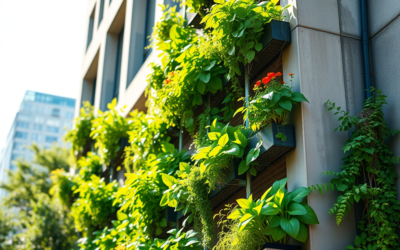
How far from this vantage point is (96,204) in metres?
10.5

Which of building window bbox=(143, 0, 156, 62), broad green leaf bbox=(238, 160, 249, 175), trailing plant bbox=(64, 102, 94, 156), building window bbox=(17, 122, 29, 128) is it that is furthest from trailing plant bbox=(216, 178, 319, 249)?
building window bbox=(17, 122, 29, 128)

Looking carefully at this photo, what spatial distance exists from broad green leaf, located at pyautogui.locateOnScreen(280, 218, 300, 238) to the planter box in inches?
47.3

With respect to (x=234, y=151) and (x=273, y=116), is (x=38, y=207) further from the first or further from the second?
(x=273, y=116)

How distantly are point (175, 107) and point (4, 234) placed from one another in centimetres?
2128

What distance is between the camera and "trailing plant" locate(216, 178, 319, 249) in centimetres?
455

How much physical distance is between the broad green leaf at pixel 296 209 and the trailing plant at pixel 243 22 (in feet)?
6.24

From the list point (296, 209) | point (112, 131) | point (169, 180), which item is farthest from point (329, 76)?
point (112, 131)

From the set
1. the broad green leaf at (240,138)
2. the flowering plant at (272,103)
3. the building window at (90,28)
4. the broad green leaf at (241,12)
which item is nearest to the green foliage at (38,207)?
the building window at (90,28)

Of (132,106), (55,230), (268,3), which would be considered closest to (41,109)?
(55,230)

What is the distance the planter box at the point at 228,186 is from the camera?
566 cm

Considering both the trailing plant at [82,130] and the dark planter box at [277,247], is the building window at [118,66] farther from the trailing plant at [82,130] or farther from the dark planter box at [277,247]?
the dark planter box at [277,247]

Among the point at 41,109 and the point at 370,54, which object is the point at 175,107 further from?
the point at 41,109

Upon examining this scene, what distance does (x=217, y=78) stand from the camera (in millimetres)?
6641

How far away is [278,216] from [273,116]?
1116mm
